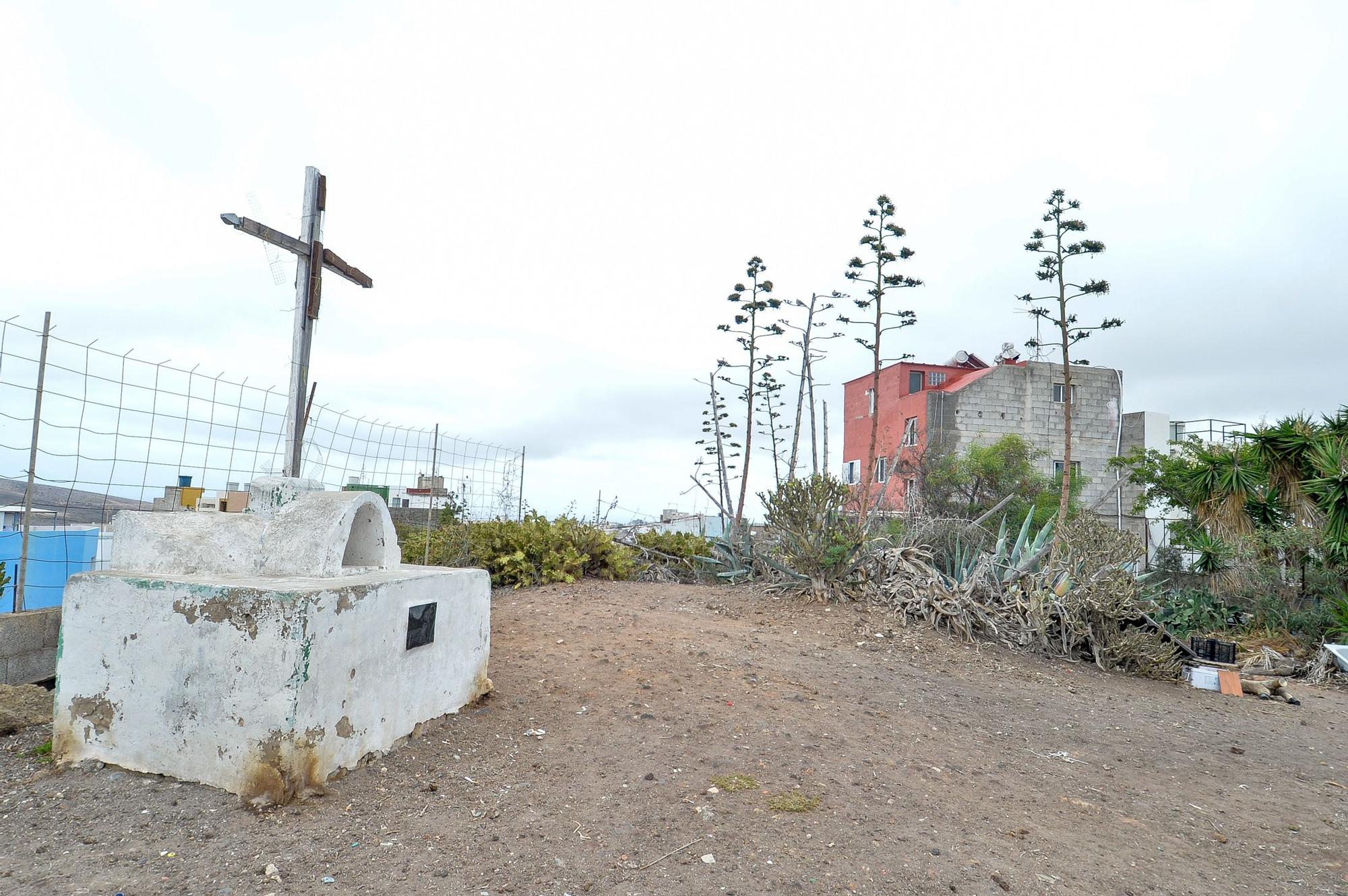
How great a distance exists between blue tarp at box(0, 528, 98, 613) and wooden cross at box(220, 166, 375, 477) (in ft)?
7.94

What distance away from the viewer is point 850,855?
3277mm

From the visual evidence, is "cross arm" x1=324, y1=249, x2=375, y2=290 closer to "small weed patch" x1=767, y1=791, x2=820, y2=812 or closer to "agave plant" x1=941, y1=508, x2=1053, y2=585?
"small weed patch" x1=767, y1=791, x2=820, y2=812

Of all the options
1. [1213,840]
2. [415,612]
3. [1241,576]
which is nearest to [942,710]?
[1213,840]

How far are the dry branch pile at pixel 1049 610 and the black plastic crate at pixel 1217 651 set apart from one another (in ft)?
1.86

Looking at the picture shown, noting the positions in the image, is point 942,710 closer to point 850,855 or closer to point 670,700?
point 670,700

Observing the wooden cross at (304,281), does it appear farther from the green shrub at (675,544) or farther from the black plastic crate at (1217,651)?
the black plastic crate at (1217,651)

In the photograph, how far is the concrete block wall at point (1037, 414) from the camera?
82.4ft

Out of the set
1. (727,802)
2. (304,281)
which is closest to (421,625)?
(727,802)

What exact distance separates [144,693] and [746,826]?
8.49 ft

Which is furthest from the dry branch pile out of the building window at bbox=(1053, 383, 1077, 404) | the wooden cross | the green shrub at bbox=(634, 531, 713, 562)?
the building window at bbox=(1053, 383, 1077, 404)

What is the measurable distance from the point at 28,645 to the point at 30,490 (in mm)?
1025

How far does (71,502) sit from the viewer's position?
19.2 ft

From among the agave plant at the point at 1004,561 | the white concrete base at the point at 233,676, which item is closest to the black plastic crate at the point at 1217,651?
the agave plant at the point at 1004,561

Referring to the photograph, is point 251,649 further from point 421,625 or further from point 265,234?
point 265,234
